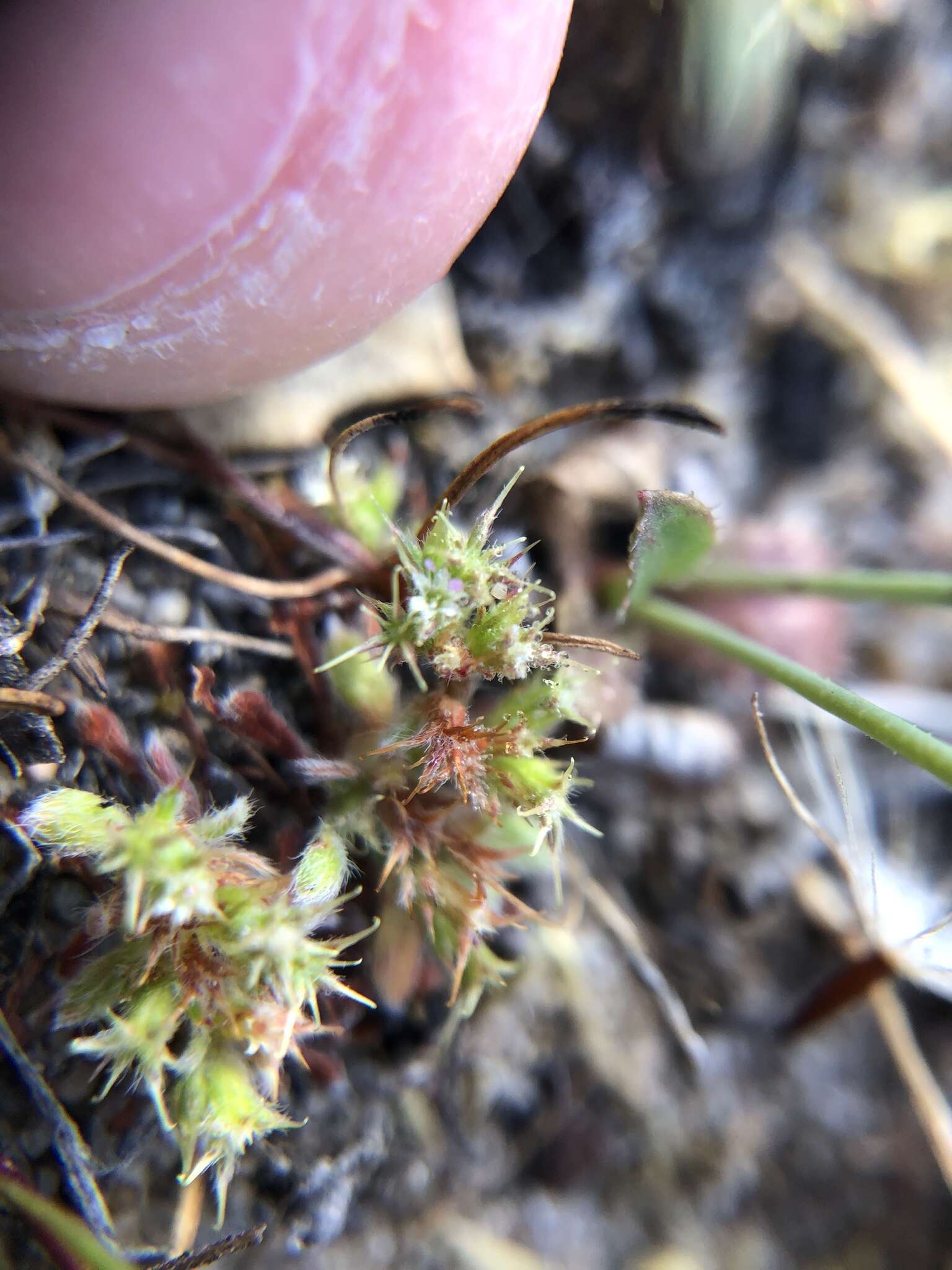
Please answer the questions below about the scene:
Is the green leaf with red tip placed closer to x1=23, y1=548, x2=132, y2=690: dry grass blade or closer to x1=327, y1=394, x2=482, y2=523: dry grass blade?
x1=327, y1=394, x2=482, y2=523: dry grass blade

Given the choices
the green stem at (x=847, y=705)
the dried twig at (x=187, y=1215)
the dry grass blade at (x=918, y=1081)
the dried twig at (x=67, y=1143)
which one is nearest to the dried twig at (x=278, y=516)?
the green stem at (x=847, y=705)

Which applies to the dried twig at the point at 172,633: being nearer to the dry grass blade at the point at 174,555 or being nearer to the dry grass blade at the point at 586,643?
the dry grass blade at the point at 174,555

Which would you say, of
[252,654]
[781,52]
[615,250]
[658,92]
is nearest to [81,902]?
[252,654]

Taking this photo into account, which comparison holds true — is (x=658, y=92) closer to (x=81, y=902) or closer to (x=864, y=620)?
(x=864, y=620)

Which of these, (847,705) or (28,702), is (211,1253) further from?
(847,705)

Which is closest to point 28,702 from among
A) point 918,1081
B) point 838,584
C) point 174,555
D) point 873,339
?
point 174,555

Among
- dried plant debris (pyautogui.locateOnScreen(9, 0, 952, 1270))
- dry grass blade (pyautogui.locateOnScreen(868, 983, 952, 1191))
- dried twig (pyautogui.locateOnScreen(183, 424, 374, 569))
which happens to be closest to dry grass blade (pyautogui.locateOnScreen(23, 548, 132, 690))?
dried plant debris (pyautogui.locateOnScreen(9, 0, 952, 1270))

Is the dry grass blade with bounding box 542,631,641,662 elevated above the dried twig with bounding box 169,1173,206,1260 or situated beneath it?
elevated above
